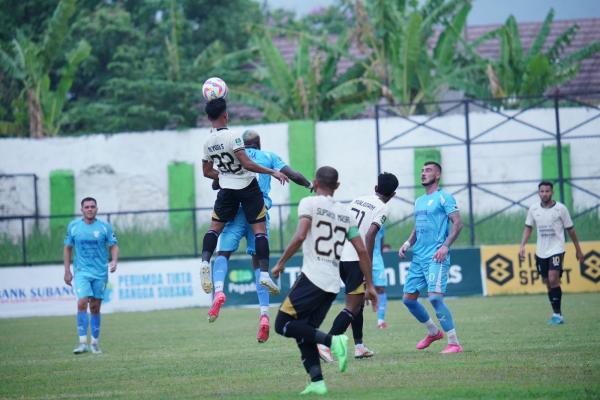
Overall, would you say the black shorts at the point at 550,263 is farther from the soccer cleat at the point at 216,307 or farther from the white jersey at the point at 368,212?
the soccer cleat at the point at 216,307

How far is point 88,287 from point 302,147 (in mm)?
17725

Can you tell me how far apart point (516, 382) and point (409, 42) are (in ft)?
77.7

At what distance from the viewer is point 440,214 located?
12.9m

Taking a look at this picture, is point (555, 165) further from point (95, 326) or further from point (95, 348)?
point (95, 348)

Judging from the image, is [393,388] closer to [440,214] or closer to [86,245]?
[440,214]

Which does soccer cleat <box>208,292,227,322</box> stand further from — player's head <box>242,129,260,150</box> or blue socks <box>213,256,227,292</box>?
player's head <box>242,129,260,150</box>

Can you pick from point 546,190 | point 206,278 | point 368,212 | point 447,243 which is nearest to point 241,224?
point 206,278

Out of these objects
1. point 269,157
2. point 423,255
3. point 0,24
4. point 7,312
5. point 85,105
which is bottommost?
point 7,312

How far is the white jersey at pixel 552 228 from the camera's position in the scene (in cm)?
1777

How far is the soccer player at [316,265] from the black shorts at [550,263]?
8979 millimetres

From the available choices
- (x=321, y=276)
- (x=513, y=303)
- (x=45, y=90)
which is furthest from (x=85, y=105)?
(x=321, y=276)

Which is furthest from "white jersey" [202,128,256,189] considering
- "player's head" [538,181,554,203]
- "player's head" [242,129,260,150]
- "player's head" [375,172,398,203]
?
"player's head" [538,181,554,203]

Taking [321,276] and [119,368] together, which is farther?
[119,368]

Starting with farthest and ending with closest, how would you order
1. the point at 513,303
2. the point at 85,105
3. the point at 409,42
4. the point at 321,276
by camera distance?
1. the point at 85,105
2. the point at 409,42
3. the point at 513,303
4. the point at 321,276
